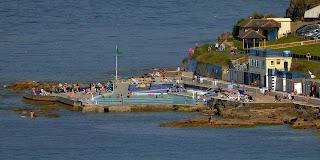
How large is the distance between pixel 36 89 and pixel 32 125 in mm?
17621

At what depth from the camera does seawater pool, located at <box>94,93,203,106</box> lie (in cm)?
11606

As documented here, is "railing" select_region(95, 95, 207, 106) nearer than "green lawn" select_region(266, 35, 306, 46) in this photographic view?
Yes

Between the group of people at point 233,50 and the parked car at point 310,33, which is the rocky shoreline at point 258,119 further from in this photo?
the parked car at point 310,33

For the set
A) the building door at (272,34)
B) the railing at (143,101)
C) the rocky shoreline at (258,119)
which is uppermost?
the building door at (272,34)

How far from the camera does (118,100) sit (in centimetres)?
11712

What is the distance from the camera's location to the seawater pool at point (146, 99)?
381 feet

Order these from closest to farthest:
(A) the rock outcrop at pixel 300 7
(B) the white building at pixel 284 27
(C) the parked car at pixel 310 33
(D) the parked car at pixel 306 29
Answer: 1. (C) the parked car at pixel 310 33
2. (D) the parked car at pixel 306 29
3. (B) the white building at pixel 284 27
4. (A) the rock outcrop at pixel 300 7

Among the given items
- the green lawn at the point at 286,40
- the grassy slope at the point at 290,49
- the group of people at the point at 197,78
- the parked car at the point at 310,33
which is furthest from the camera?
the parked car at the point at 310,33

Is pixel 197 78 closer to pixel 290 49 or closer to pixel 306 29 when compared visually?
pixel 290 49

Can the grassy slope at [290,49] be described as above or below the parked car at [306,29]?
below

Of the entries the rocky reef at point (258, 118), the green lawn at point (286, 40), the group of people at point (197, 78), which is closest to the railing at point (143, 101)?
the rocky reef at point (258, 118)

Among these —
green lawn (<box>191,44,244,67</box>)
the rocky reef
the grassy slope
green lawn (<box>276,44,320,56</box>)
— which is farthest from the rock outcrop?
the rocky reef

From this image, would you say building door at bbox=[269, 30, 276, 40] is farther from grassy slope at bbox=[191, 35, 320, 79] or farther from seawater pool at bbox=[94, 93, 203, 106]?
seawater pool at bbox=[94, 93, 203, 106]

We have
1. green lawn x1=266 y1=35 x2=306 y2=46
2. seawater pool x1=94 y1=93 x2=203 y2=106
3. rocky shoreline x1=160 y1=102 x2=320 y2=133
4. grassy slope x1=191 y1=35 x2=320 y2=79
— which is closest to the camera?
rocky shoreline x1=160 y1=102 x2=320 y2=133
